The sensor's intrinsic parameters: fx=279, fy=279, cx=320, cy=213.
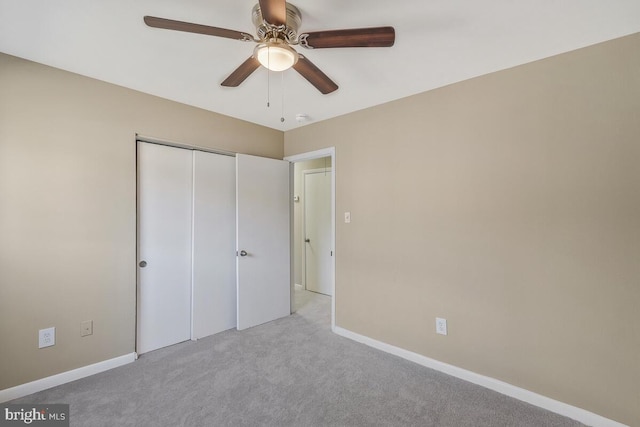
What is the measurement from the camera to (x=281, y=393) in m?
2.05

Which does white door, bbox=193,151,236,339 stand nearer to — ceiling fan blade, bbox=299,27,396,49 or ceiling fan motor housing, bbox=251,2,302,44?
ceiling fan motor housing, bbox=251,2,302,44

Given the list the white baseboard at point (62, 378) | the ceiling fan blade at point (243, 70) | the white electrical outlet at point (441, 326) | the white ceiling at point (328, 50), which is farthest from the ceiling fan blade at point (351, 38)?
the white baseboard at point (62, 378)

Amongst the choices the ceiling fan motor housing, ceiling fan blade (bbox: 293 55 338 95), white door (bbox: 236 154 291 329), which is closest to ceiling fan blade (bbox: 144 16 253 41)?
the ceiling fan motor housing

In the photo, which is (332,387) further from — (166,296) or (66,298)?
(66,298)

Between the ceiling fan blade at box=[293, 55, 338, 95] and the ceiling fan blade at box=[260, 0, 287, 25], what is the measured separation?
242 millimetres

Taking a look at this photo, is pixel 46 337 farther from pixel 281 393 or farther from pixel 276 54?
pixel 276 54

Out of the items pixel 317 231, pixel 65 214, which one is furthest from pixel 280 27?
pixel 317 231

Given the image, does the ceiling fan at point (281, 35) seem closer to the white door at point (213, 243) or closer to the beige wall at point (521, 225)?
the beige wall at point (521, 225)

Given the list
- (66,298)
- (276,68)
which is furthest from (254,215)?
(276,68)

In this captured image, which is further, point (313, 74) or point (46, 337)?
point (46, 337)

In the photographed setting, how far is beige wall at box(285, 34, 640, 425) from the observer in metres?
1.70

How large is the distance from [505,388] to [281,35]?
9.00 feet

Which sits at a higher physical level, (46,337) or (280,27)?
(280,27)

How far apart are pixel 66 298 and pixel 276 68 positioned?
2.34 m
